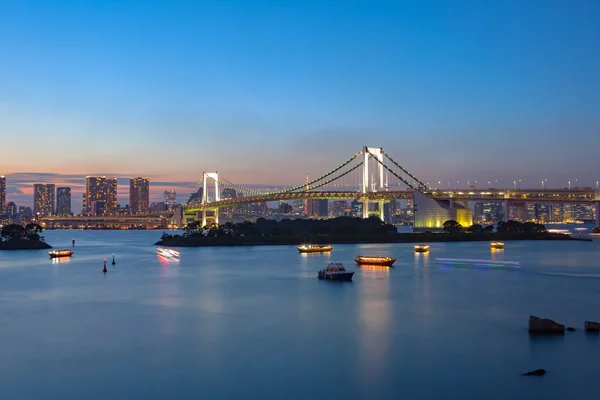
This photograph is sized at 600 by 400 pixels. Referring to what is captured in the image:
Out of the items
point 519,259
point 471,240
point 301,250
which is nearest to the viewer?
point 519,259

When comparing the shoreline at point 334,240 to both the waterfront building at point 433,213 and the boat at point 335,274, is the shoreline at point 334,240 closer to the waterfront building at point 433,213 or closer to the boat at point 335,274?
the waterfront building at point 433,213

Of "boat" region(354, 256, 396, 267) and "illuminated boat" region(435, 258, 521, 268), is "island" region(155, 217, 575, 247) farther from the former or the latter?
"boat" region(354, 256, 396, 267)

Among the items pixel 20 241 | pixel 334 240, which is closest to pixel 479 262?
pixel 334 240

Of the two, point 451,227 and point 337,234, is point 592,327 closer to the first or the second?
point 451,227

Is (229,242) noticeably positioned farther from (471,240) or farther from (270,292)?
(270,292)

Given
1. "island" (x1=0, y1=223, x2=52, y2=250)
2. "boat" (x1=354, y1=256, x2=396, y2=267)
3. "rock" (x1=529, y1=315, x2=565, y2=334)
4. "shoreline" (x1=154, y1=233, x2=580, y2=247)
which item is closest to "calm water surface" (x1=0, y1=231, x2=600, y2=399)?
"rock" (x1=529, y1=315, x2=565, y2=334)

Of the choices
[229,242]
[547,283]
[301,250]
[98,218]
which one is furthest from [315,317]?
[98,218]
